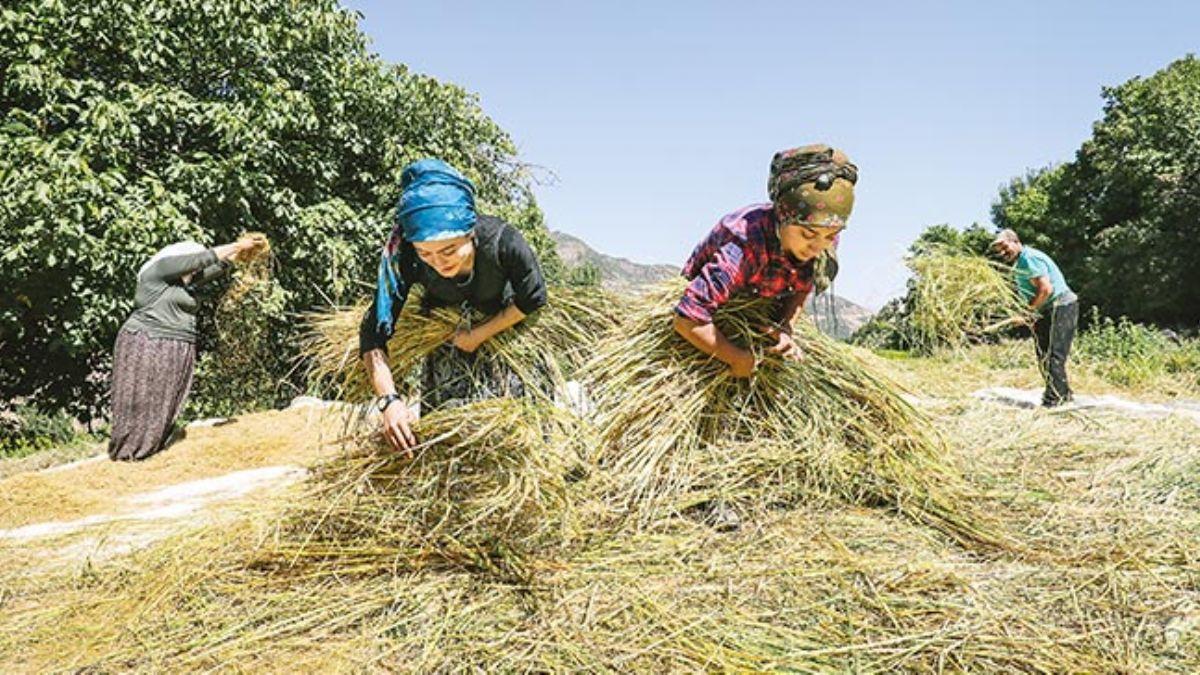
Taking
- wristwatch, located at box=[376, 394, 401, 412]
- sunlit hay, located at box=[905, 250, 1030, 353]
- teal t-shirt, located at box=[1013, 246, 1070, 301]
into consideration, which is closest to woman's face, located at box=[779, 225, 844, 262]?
wristwatch, located at box=[376, 394, 401, 412]

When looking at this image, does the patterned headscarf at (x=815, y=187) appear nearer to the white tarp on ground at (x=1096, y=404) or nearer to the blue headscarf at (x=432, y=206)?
the blue headscarf at (x=432, y=206)

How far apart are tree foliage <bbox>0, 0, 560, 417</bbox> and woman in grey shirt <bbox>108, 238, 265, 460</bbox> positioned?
0.63 meters

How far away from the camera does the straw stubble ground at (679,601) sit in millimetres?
1539

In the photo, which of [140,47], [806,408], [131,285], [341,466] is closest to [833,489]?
[806,408]

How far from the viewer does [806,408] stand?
255 centimetres

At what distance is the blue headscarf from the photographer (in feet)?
6.58

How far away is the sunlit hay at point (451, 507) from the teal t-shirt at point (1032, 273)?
160 inches

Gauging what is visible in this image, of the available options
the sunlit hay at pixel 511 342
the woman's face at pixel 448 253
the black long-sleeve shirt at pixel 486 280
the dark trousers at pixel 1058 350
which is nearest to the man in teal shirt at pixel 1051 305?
the dark trousers at pixel 1058 350

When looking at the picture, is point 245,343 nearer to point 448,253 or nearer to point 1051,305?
point 448,253

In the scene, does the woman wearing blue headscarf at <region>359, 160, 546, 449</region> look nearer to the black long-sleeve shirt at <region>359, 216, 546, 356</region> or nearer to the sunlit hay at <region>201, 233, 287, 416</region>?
the black long-sleeve shirt at <region>359, 216, 546, 356</region>

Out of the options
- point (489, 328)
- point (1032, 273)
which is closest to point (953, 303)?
point (1032, 273)

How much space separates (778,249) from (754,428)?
63 centimetres

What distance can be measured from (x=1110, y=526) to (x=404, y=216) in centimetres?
233

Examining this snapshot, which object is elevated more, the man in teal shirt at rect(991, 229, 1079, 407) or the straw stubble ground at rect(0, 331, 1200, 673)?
the man in teal shirt at rect(991, 229, 1079, 407)
